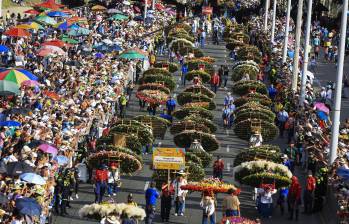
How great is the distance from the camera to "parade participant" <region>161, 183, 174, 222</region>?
3622 cm

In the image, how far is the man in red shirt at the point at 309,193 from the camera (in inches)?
1494

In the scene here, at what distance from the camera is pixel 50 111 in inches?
1880

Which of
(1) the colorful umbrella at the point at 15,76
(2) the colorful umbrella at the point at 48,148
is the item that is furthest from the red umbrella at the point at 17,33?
(2) the colorful umbrella at the point at 48,148

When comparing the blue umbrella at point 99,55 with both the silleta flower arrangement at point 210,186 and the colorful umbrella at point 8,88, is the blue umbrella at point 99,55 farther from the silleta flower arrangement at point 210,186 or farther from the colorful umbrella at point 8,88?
the silleta flower arrangement at point 210,186

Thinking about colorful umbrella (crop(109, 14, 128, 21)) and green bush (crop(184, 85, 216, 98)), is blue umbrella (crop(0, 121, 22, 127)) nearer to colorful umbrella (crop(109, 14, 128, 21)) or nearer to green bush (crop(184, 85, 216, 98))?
green bush (crop(184, 85, 216, 98))

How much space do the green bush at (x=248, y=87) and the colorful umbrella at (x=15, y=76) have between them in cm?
1451

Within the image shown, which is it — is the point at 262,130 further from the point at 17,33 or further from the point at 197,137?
the point at 17,33

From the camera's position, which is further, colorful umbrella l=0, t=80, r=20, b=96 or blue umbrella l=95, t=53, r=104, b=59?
blue umbrella l=95, t=53, r=104, b=59

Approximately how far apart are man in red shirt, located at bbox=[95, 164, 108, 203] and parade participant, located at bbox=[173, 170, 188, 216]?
2.31 m

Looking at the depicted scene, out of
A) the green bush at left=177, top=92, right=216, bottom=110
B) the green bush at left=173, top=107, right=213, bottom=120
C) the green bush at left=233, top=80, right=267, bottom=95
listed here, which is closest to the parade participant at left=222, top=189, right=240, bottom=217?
the green bush at left=173, top=107, right=213, bottom=120

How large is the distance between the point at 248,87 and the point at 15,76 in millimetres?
15357

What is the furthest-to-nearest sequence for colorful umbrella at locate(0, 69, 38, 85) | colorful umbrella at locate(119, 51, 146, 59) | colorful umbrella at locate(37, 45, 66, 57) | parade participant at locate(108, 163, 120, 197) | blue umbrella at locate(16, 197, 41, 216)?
colorful umbrella at locate(119, 51, 146, 59) → colorful umbrella at locate(37, 45, 66, 57) → colorful umbrella at locate(0, 69, 38, 85) → parade participant at locate(108, 163, 120, 197) → blue umbrella at locate(16, 197, 41, 216)

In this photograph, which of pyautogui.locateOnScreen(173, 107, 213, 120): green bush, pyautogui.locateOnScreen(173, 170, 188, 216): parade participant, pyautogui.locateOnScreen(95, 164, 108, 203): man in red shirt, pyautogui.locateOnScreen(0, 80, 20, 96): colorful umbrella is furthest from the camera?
pyautogui.locateOnScreen(173, 107, 213, 120): green bush

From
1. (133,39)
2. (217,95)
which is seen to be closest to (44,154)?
(217,95)
